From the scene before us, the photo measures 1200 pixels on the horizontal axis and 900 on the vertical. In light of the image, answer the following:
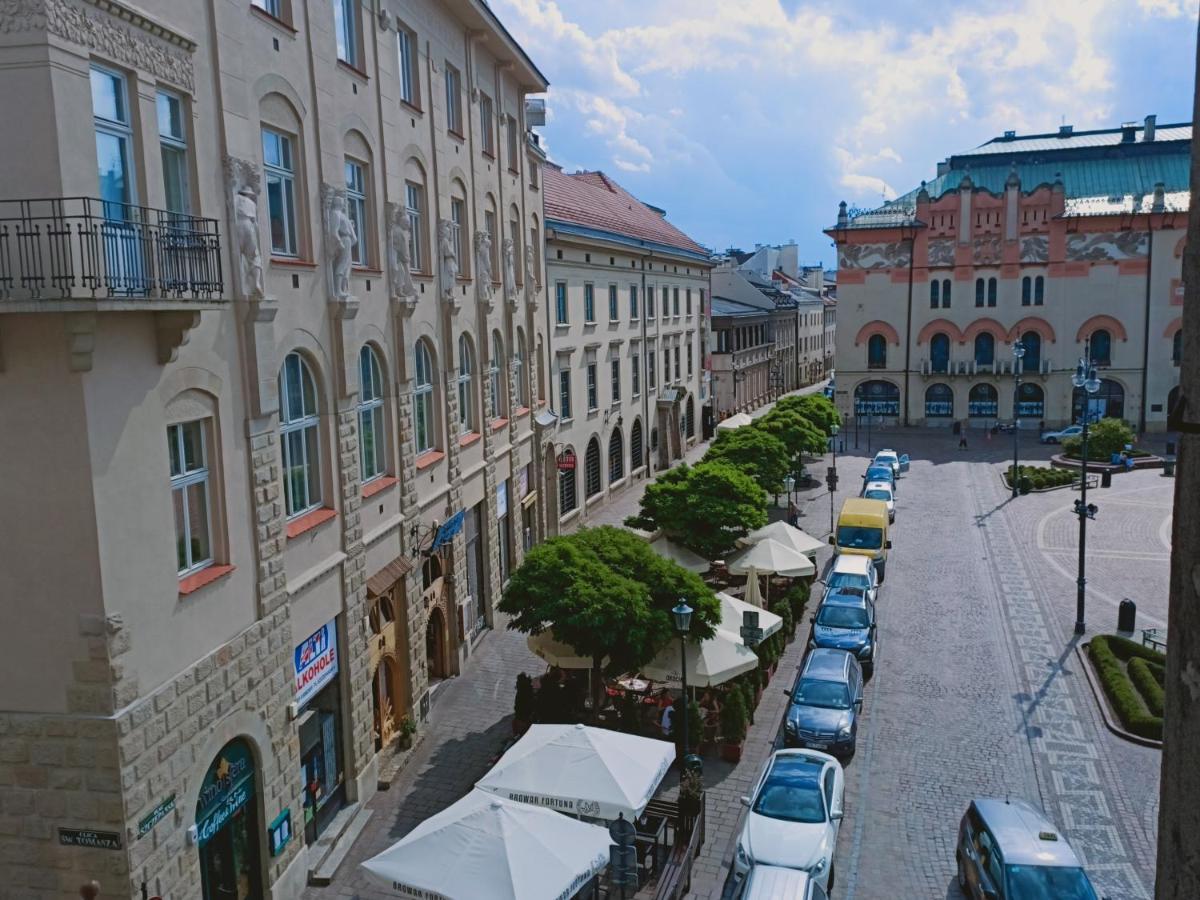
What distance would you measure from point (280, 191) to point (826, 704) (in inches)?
539

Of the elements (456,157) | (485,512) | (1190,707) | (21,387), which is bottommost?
(485,512)

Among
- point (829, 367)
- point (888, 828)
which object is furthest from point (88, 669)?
point (829, 367)

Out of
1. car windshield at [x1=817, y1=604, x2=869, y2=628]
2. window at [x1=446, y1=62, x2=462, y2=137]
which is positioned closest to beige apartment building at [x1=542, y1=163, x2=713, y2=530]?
window at [x1=446, y1=62, x2=462, y2=137]

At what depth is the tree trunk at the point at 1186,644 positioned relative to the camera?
3555 mm

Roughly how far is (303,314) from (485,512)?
11.5m

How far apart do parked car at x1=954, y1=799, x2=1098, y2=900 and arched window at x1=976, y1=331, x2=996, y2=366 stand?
56.0 meters

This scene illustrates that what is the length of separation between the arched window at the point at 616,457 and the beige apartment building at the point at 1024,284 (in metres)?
30.8

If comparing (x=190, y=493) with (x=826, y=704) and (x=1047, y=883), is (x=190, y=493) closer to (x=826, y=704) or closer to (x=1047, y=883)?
(x=1047, y=883)

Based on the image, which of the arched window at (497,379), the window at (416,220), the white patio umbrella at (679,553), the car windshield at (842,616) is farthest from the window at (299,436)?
the car windshield at (842,616)

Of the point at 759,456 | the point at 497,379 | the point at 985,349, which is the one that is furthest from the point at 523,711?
the point at 985,349

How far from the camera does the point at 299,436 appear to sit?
15.1 metres

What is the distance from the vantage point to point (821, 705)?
1923cm

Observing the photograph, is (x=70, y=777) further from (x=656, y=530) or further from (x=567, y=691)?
(x=656, y=530)

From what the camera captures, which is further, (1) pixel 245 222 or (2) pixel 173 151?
(1) pixel 245 222
